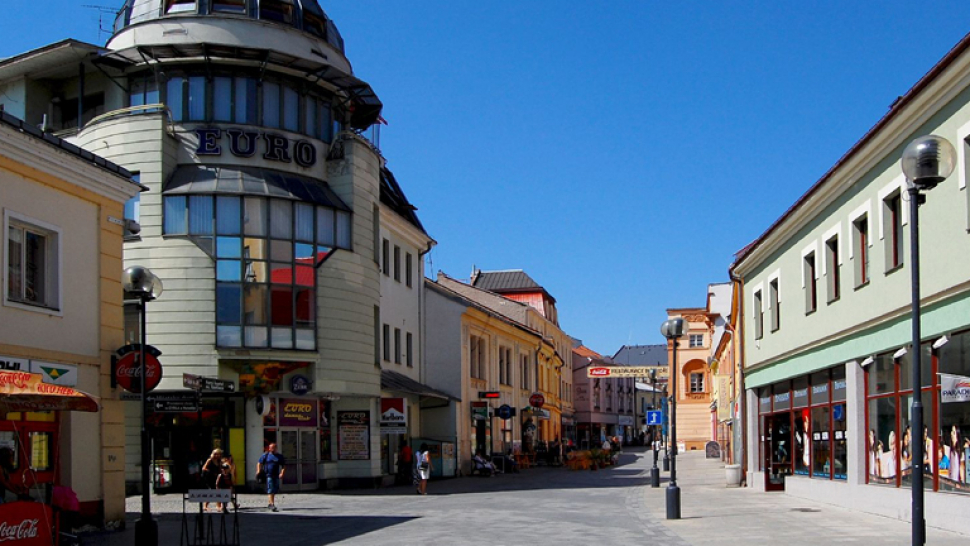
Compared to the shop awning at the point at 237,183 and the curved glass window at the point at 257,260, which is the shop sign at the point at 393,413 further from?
the shop awning at the point at 237,183

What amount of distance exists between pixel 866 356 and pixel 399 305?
2296 centimetres

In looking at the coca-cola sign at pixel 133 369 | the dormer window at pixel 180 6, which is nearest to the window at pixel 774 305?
the coca-cola sign at pixel 133 369

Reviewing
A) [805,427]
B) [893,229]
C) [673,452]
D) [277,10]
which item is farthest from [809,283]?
[277,10]

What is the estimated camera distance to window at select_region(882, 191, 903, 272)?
751 inches

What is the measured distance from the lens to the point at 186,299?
30469 mm

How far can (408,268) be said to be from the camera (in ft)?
142

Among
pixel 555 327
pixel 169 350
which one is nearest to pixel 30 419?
pixel 169 350

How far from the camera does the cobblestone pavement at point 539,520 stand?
17.7m

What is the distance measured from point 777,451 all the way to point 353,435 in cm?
1261

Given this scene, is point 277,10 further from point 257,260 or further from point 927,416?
point 927,416

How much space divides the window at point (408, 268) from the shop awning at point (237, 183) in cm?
1079

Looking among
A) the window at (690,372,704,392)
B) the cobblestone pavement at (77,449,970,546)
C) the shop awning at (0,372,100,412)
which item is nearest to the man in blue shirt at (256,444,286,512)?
the cobblestone pavement at (77,449,970,546)

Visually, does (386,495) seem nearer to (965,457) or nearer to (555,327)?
(965,457)

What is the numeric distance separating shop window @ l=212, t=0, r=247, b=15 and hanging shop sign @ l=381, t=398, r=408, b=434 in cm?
1246
